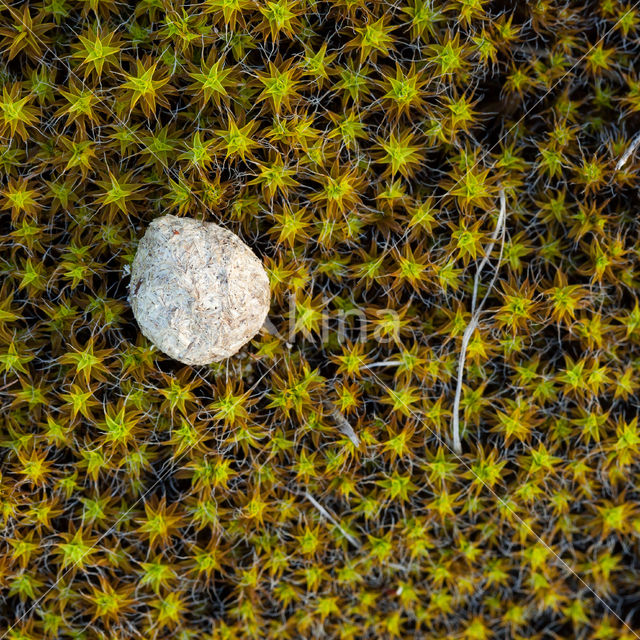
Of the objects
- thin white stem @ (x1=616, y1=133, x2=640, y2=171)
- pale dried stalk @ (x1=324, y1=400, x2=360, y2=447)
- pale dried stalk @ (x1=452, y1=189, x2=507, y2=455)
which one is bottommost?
pale dried stalk @ (x1=324, y1=400, x2=360, y2=447)

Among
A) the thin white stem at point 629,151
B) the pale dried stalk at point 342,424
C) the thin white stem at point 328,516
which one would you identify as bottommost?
the thin white stem at point 328,516

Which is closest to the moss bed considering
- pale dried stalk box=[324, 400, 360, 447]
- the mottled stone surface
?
pale dried stalk box=[324, 400, 360, 447]

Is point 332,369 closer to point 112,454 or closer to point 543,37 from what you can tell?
point 112,454

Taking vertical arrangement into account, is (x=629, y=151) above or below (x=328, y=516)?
above

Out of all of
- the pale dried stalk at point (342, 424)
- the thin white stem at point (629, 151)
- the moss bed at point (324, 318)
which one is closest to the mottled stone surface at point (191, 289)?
the moss bed at point (324, 318)

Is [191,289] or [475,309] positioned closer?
[191,289]

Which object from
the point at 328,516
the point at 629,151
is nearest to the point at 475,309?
the point at 629,151

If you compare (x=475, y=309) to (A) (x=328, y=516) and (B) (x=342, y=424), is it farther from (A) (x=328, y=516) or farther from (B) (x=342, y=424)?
(A) (x=328, y=516)

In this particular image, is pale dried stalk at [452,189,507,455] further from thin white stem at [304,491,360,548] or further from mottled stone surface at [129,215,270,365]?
mottled stone surface at [129,215,270,365]

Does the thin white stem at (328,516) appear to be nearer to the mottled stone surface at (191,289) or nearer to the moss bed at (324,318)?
the moss bed at (324,318)
